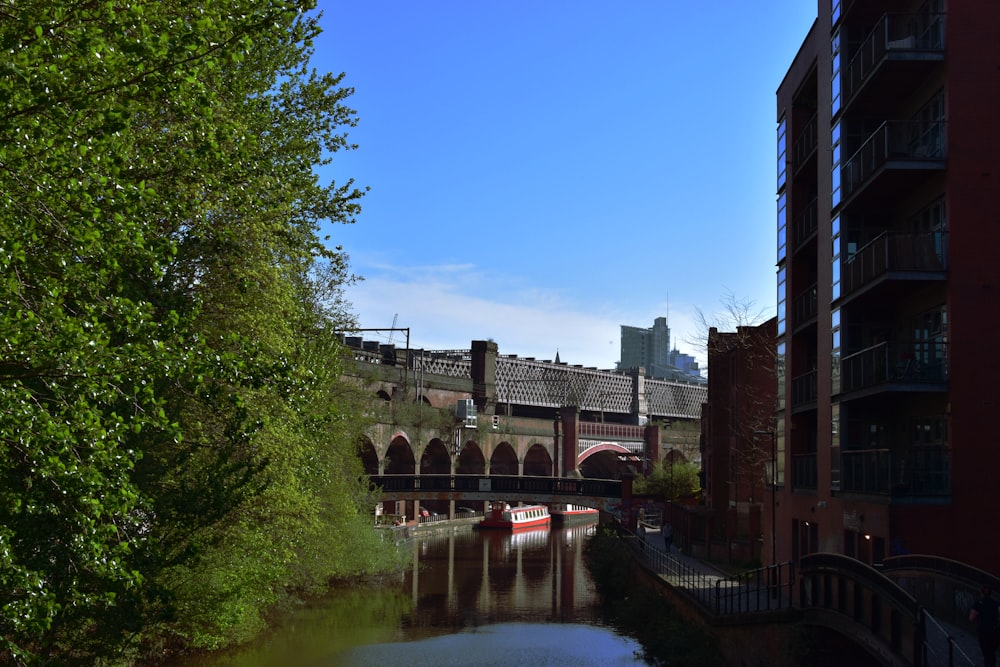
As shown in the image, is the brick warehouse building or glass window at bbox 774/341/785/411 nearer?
the brick warehouse building

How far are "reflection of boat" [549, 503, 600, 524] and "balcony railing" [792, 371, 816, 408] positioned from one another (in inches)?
2460

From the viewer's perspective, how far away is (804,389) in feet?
92.2

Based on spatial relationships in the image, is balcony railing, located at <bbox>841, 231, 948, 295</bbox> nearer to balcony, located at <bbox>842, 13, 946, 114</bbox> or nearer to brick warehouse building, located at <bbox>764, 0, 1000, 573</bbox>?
brick warehouse building, located at <bbox>764, 0, 1000, 573</bbox>

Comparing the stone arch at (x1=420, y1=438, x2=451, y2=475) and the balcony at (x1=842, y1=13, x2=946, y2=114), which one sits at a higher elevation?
the balcony at (x1=842, y1=13, x2=946, y2=114)

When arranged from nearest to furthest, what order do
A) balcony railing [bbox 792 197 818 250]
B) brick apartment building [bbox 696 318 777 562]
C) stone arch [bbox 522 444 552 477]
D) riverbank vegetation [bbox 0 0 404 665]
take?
riverbank vegetation [bbox 0 0 404 665] → balcony railing [bbox 792 197 818 250] → brick apartment building [bbox 696 318 777 562] → stone arch [bbox 522 444 552 477]

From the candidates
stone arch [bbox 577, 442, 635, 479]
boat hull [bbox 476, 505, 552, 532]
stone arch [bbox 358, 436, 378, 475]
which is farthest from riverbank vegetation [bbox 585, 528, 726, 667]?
stone arch [bbox 577, 442, 635, 479]

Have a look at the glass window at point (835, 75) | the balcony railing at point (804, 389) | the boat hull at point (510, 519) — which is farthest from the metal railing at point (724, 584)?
the boat hull at point (510, 519)

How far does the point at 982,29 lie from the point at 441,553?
46.7 metres

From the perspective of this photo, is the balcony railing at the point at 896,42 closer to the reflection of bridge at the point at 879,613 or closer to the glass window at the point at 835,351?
the glass window at the point at 835,351

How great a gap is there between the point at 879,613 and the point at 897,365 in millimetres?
5635

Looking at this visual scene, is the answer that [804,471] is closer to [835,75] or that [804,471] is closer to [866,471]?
[866,471]

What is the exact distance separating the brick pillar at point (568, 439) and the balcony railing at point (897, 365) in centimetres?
7579

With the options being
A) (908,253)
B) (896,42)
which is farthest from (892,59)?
(908,253)

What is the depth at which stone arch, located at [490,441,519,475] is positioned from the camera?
96.4m
